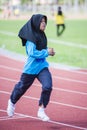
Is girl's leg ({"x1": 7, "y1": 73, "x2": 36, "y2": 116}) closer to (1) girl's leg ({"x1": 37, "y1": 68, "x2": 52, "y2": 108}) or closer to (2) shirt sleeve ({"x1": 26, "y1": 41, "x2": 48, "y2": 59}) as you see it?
(1) girl's leg ({"x1": 37, "y1": 68, "x2": 52, "y2": 108})

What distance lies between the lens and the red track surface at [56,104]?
27.9 ft

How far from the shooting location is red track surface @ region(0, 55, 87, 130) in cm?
849

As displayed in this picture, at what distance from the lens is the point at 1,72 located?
14.1m

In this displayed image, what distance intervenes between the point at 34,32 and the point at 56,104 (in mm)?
2493

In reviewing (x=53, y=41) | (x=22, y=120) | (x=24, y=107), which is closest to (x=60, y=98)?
(x=24, y=107)

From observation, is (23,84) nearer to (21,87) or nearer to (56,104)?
(21,87)

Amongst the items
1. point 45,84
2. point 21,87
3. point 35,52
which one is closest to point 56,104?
point 21,87

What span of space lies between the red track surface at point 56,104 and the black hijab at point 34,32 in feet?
4.19

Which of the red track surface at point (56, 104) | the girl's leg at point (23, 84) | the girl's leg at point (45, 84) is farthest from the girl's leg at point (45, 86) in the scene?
the red track surface at point (56, 104)

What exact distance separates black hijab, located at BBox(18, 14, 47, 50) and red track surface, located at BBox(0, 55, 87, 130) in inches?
50.3

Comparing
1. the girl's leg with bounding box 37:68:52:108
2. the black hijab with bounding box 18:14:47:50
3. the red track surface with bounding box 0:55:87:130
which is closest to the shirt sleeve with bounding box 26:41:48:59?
the black hijab with bounding box 18:14:47:50

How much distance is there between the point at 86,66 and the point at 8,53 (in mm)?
3468

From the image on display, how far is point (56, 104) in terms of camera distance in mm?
10273

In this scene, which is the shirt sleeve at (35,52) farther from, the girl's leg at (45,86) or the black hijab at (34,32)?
the girl's leg at (45,86)
